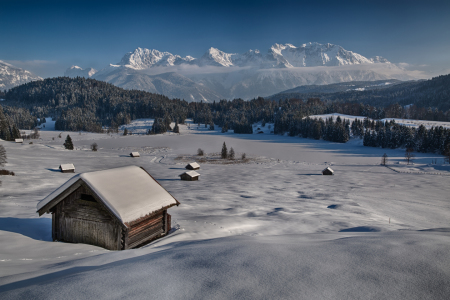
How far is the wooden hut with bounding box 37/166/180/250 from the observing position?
9352 mm

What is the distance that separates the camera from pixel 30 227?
11.7 m

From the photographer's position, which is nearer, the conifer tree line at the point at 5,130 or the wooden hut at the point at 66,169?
the wooden hut at the point at 66,169

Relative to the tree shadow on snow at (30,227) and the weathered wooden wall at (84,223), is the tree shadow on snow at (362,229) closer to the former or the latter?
the weathered wooden wall at (84,223)

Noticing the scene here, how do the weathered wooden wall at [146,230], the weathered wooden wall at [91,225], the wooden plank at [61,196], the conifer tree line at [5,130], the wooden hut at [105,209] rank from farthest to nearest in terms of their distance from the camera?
the conifer tree line at [5,130], the weathered wooden wall at [146,230], the wooden plank at [61,196], the weathered wooden wall at [91,225], the wooden hut at [105,209]

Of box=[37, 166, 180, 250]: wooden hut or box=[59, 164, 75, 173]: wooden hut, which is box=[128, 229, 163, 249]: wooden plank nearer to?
Result: box=[37, 166, 180, 250]: wooden hut

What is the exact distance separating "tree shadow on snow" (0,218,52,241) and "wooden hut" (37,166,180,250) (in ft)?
3.46

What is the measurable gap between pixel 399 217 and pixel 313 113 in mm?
169092

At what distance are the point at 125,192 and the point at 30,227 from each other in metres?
6.04

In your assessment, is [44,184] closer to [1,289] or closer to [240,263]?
[1,289]

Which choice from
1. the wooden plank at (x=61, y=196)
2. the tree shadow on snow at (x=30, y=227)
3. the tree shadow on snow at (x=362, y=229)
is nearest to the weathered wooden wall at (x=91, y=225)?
the wooden plank at (x=61, y=196)

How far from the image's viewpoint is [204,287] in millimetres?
4332

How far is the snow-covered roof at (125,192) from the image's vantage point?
9.23m

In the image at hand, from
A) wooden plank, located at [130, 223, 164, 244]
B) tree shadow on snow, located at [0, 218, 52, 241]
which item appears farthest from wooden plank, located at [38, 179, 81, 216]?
wooden plank, located at [130, 223, 164, 244]

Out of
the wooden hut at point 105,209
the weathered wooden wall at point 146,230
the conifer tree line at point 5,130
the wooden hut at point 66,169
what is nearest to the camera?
the wooden hut at point 105,209
